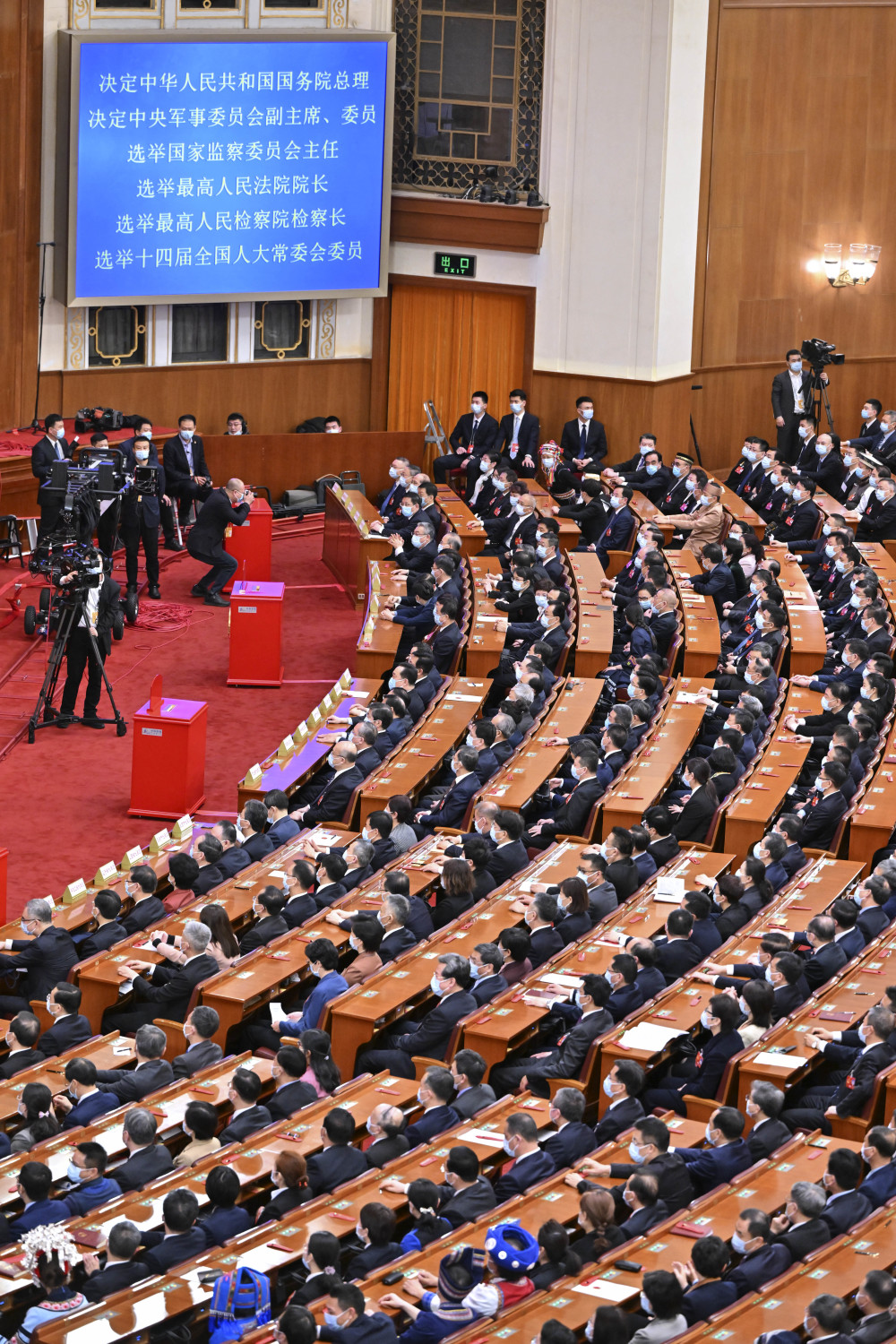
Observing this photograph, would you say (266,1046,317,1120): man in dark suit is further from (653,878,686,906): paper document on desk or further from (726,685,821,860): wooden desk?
(726,685,821,860): wooden desk

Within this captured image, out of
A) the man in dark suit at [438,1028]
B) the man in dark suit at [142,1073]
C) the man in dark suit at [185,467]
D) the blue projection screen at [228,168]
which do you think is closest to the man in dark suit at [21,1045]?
the man in dark suit at [142,1073]

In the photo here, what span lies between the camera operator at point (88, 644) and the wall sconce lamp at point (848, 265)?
10.3m

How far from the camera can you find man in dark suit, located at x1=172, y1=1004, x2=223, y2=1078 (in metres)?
7.67

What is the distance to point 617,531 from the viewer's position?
621 inches

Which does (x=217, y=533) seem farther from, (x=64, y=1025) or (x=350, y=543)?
(x=64, y=1025)

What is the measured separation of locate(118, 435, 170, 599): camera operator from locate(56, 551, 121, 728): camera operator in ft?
5.94

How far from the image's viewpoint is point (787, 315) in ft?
66.9

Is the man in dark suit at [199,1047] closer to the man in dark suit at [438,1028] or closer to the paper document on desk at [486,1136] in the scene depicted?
the man in dark suit at [438,1028]

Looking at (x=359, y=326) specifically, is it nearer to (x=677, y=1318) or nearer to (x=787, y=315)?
(x=787, y=315)

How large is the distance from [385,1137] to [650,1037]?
1.33 metres

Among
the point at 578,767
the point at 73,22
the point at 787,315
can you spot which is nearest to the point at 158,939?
the point at 578,767

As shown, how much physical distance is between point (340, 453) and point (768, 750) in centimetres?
895

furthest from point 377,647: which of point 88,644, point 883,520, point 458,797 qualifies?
point 883,520

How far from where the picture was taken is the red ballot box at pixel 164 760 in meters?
11.4
